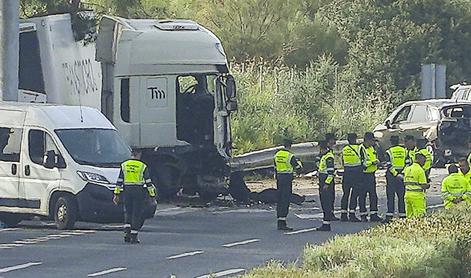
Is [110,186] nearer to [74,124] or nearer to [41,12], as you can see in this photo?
[74,124]

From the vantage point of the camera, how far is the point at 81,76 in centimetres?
2684

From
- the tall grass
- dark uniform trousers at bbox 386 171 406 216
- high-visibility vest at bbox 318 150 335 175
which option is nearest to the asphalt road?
dark uniform trousers at bbox 386 171 406 216

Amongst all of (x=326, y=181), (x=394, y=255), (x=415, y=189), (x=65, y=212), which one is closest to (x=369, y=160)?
(x=326, y=181)

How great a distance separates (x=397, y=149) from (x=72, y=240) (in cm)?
624

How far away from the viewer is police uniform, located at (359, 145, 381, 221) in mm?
22859

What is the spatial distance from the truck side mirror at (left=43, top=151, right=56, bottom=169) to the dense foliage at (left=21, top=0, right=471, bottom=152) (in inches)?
826

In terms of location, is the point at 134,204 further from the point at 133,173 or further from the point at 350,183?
the point at 350,183

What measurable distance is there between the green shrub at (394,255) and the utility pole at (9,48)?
1324cm

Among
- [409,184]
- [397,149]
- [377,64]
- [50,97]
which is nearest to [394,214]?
[397,149]

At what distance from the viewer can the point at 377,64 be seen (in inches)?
2090

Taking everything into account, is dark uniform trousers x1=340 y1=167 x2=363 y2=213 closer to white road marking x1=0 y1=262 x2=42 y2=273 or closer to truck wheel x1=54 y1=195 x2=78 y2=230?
truck wheel x1=54 y1=195 x2=78 y2=230

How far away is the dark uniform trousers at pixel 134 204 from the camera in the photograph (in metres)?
19.7

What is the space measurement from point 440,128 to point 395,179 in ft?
37.4

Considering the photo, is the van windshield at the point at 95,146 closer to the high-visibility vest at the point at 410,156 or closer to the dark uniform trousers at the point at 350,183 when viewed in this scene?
the dark uniform trousers at the point at 350,183
